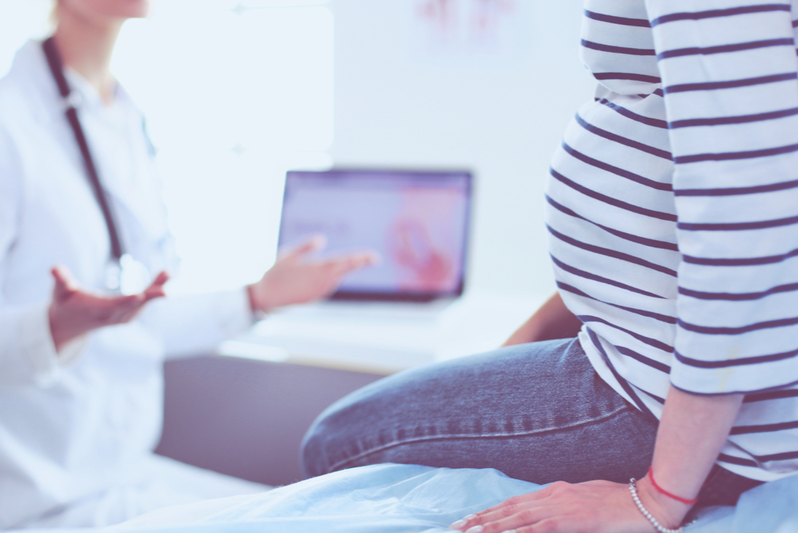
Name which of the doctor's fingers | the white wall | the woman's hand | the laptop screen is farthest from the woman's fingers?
the white wall

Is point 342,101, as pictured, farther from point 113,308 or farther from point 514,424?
point 514,424

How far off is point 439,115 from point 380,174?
1.99 ft

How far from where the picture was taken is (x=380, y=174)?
54.2 inches

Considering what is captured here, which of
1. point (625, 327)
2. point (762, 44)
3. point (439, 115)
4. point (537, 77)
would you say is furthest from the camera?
point (439, 115)

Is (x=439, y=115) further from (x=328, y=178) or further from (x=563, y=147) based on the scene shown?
(x=563, y=147)

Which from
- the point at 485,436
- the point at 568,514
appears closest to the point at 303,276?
the point at 485,436

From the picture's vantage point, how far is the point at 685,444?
42cm

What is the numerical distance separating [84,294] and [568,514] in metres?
0.66

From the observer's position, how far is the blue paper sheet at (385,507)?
1.38 feet

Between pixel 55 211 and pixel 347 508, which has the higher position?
pixel 55 211

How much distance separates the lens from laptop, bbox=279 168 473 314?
1.34 metres

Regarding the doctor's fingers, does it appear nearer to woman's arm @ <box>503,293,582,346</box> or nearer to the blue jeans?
the blue jeans

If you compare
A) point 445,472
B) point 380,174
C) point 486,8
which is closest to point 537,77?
point 486,8

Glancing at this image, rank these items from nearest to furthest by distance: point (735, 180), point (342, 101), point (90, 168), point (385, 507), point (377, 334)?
point (735, 180)
point (385, 507)
point (90, 168)
point (377, 334)
point (342, 101)
